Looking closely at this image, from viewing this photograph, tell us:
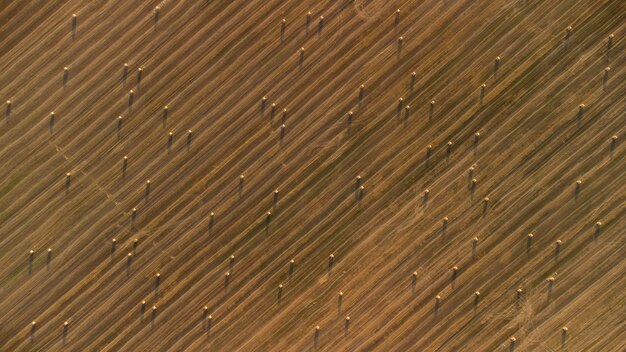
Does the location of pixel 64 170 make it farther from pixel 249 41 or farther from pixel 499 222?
pixel 499 222

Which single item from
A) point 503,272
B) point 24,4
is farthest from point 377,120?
point 24,4

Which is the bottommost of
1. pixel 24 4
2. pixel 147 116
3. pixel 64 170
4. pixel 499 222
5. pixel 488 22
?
pixel 499 222

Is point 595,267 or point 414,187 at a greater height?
point 414,187

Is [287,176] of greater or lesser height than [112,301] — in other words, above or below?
above

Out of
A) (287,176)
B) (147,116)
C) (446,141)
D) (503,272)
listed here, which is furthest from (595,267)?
(147,116)

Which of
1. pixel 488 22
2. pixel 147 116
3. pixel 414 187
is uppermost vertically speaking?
pixel 488 22

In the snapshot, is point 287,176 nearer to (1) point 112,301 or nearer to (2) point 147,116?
(2) point 147,116
